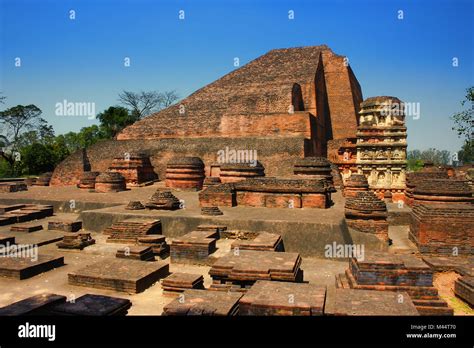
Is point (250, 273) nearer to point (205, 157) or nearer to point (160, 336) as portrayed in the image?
point (160, 336)

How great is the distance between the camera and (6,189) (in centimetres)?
1555

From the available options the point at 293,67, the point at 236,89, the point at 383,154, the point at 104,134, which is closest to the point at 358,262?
the point at 383,154

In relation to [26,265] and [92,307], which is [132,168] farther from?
[92,307]

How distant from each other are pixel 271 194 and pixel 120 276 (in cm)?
504

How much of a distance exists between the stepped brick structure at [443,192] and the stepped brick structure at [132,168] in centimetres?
1097

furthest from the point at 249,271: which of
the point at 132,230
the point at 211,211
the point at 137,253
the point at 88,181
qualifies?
the point at 88,181

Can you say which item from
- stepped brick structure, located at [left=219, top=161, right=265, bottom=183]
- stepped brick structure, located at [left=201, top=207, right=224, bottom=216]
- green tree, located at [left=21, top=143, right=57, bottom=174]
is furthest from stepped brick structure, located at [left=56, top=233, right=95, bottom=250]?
green tree, located at [left=21, top=143, right=57, bottom=174]

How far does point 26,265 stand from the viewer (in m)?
6.23

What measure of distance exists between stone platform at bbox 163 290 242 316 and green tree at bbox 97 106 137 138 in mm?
36088

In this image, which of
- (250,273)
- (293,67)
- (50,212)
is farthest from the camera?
(293,67)

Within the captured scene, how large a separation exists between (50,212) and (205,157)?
6.98 meters

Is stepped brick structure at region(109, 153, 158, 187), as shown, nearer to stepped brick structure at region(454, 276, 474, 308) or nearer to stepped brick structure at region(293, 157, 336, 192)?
stepped brick structure at region(293, 157, 336, 192)

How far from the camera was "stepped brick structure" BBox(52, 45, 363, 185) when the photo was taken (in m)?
16.6

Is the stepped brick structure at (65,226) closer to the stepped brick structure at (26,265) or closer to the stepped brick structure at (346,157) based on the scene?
the stepped brick structure at (26,265)
